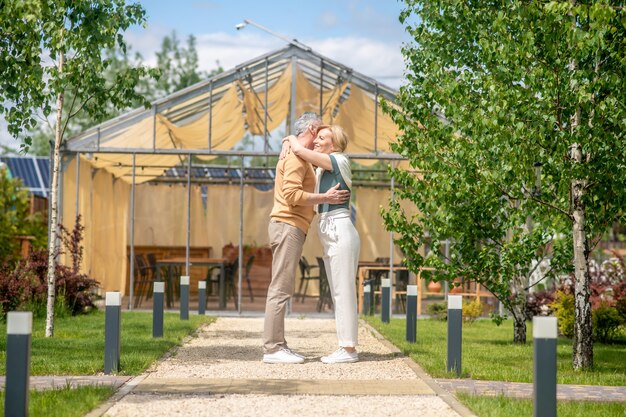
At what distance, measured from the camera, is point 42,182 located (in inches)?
1278

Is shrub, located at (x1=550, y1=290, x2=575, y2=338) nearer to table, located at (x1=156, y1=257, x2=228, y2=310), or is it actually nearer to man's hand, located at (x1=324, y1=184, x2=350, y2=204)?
man's hand, located at (x1=324, y1=184, x2=350, y2=204)

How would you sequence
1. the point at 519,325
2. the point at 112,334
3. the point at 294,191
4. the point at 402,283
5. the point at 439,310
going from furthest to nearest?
the point at 402,283, the point at 439,310, the point at 519,325, the point at 294,191, the point at 112,334

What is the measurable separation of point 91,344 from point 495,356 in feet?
13.3

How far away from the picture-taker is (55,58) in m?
10.4

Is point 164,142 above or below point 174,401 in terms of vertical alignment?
above

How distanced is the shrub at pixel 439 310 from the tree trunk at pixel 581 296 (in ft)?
23.5

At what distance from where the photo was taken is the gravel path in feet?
19.7

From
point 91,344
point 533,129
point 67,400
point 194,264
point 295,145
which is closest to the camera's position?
point 67,400

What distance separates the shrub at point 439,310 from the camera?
626 inches

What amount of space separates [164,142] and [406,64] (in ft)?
21.6

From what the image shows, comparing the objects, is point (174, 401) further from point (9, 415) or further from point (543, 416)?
point (543, 416)

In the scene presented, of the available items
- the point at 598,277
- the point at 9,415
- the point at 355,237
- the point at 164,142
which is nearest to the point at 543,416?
the point at 9,415

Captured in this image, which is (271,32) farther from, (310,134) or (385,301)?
(310,134)

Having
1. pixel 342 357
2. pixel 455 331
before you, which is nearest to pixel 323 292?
pixel 342 357
